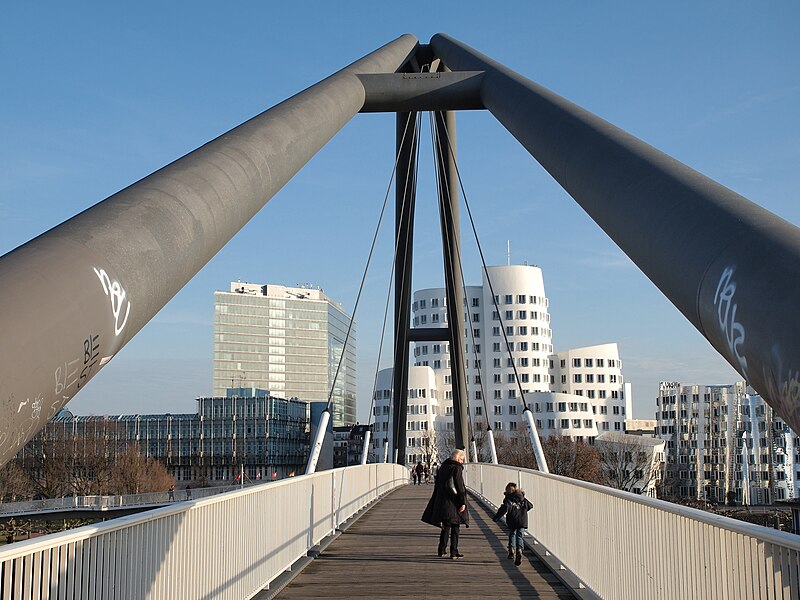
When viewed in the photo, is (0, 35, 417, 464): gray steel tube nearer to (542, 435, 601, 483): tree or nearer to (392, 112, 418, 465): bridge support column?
(392, 112, 418, 465): bridge support column

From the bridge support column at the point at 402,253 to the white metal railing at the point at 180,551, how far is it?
62.7ft

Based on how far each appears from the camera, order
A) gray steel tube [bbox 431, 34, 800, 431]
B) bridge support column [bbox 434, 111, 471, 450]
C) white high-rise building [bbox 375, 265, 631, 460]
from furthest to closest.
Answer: white high-rise building [bbox 375, 265, 631, 460] < bridge support column [bbox 434, 111, 471, 450] < gray steel tube [bbox 431, 34, 800, 431]

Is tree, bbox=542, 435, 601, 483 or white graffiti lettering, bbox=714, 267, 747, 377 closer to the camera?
white graffiti lettering, bbox=714, 267, 747, 377

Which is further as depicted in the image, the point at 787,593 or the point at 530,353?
the point at 530,353

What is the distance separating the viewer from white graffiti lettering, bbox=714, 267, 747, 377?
3.81m

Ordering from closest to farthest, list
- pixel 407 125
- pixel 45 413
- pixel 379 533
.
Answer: pixel 45 413 → pixel 379 533 → pixel 407 125

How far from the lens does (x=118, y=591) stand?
16.8 feet

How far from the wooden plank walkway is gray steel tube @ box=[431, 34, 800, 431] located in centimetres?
395

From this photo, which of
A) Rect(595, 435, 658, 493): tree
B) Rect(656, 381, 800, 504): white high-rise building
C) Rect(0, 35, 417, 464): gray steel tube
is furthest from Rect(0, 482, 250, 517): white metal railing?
Rect(656, 381, 800, 504): white high-rise building

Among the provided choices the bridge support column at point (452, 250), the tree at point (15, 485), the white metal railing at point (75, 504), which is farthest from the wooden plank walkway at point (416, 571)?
the tree at point (15, 485)

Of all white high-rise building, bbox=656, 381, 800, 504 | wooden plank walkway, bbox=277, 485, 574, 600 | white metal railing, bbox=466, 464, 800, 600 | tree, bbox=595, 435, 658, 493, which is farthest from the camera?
white high-rise building, bbox=656, 381, 800, 504

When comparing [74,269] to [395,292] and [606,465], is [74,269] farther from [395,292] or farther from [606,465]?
[606,465]

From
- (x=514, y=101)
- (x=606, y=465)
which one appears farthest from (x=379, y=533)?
(x=606, y=465)

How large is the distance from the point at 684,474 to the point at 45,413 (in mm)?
116456
